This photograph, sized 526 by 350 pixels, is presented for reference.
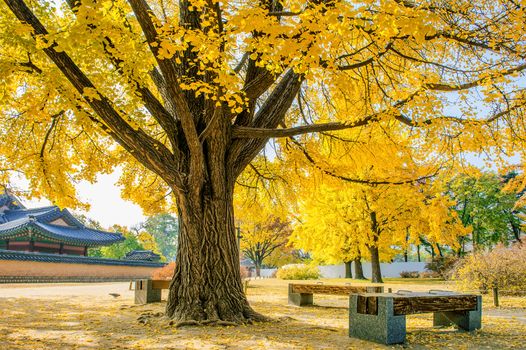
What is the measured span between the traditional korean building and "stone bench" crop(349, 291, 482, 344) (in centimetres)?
2821

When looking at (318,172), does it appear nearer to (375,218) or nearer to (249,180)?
(249,180)

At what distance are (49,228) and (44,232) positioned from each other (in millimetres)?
1509

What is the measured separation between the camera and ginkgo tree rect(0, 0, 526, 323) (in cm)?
481

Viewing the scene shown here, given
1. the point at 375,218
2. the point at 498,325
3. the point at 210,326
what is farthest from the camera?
the point at 375,218

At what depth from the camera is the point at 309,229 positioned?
21812 millimetres

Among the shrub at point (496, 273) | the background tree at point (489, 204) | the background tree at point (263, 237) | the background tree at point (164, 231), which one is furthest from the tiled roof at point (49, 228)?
the background tree at point (164, 231)

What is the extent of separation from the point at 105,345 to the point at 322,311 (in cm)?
527

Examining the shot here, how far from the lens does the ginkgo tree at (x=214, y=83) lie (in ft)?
15.8

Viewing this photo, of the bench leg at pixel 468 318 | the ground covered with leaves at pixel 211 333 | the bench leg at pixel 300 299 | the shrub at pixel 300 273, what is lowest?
the shrub at pixel 300 273

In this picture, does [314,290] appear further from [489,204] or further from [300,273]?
[489,204]

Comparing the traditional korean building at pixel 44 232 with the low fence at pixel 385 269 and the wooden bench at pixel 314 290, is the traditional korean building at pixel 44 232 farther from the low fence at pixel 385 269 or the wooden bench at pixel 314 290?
the wooden bench at pixel 314 290

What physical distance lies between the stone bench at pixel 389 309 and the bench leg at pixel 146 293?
18.8ft

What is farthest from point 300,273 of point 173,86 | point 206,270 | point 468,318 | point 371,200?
point 173,86

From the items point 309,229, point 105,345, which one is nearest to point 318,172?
point 105,345
